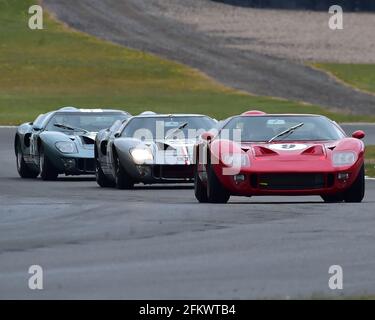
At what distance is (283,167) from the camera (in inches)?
679

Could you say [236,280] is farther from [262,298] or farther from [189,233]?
[189,233]

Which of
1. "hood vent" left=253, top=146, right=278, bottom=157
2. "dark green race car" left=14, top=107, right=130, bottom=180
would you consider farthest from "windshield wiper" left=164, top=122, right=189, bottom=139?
"hood vent" left=253, top=146, right=278, bottom=157

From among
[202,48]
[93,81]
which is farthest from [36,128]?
[202,48]

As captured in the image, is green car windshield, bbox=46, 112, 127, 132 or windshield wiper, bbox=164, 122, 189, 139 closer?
windshield wiper, bbox=164, 122, 189, 139

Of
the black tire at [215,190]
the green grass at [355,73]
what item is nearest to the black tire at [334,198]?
the black tire at [215,190]

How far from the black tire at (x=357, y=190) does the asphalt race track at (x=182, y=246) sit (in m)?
0.24

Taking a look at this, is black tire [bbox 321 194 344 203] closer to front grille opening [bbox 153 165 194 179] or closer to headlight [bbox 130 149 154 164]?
front grille opening [bbox 153 165 194 179]

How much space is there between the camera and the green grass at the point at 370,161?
82.8ft

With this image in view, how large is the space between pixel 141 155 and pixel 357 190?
453cm

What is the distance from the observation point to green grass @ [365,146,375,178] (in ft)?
82.8

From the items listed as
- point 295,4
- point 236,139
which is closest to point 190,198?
point 236,139

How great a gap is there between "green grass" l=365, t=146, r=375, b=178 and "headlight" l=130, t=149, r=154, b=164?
15.4ft

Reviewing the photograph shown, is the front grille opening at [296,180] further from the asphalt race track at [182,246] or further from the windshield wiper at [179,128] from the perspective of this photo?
A: the windshield wiper at [179,128]

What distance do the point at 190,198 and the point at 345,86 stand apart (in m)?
44.1
